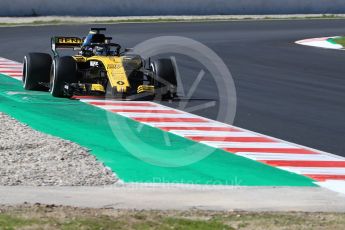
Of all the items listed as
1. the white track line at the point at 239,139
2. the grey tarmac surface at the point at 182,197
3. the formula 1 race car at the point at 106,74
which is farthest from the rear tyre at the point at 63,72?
the grey tarmac surface at the point at 182,197

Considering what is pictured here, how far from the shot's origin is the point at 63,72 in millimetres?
15961

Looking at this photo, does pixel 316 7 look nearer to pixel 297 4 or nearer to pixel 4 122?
pixel 297 4

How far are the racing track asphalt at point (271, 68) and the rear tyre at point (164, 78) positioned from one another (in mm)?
333

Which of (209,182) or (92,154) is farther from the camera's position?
(92,154)

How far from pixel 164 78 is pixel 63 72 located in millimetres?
1749

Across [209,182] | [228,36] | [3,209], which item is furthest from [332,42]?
[3,209]

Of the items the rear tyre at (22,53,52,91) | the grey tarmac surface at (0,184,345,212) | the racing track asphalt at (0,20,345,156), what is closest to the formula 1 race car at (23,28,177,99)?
the rear tyre at (22,53,52,91)

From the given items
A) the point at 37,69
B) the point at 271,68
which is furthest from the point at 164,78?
the point at 271,68

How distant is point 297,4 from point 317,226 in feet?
154

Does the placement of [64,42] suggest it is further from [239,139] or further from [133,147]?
[133,147]

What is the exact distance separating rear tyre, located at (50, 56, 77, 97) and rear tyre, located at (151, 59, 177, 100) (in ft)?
4.62

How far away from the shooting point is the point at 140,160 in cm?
1080

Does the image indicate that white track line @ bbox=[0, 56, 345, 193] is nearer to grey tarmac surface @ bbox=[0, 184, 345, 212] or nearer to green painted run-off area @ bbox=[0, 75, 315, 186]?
green painted run-off area @ bbox=[0, 75, 315, 186]

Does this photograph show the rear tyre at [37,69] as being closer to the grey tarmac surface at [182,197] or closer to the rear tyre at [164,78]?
the rear tyre at [164,78]
